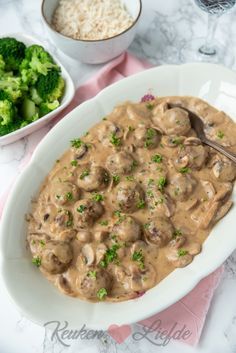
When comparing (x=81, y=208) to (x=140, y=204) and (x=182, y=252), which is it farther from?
(x=182, y=252)

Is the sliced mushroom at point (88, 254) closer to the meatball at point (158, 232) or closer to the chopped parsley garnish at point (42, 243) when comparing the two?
the chopped parsley garnish at point (42, 243)

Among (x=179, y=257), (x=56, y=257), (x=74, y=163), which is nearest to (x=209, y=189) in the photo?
(x=179, y=257)

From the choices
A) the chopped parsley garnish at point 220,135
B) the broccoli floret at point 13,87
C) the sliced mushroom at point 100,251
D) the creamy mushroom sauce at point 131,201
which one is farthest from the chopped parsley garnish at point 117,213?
the broccoli floret at point 13,87

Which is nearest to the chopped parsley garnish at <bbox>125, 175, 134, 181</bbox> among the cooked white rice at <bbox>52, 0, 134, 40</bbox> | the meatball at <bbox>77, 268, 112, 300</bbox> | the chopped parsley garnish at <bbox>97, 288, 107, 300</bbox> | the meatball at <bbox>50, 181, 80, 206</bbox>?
the meatball at <bbox>50, 181, 80, 206</bbox>

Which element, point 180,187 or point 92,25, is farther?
point 92,25

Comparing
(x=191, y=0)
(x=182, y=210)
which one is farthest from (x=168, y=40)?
(x=182, y=210)

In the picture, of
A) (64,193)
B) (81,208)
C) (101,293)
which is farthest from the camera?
(64,193)
